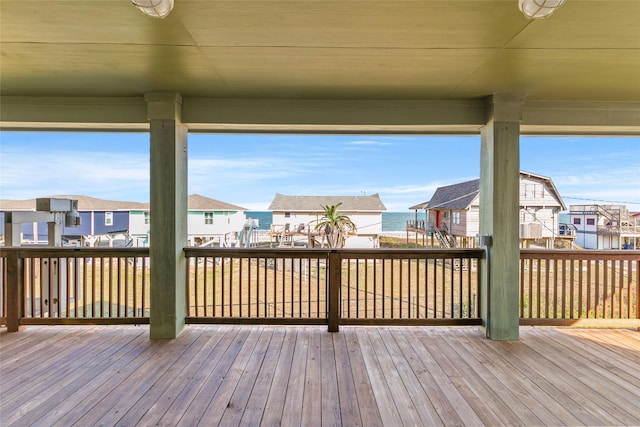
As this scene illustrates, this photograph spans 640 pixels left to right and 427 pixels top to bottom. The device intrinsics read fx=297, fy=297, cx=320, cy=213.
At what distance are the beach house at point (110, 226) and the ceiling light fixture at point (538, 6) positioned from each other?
349cm

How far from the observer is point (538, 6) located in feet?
4.99

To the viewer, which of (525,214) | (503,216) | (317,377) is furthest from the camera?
(525,214)

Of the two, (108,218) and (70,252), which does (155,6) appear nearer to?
(70,252)

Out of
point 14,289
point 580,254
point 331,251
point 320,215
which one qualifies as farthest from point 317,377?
point 14,289

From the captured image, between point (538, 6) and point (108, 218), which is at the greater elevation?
point (538, 6)

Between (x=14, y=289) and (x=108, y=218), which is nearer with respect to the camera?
(x=14, y=289)

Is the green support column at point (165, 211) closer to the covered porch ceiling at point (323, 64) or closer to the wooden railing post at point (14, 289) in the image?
the covered porch ceiling at point (323, 64)

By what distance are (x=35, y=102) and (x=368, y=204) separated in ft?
16.0

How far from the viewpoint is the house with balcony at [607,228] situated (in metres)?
3.85

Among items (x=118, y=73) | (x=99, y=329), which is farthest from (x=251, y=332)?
(x=118, y=73)

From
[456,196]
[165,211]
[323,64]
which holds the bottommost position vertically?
[165,211]

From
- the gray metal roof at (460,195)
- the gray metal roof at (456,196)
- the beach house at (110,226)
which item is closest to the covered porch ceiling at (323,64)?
the gray metal roof at (460,195)

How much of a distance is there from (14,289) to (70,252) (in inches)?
29.7

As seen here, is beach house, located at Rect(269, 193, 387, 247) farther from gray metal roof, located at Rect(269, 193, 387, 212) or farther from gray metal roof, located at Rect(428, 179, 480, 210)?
gray metal roof, located at Rect(428, 179, 480, 210)
